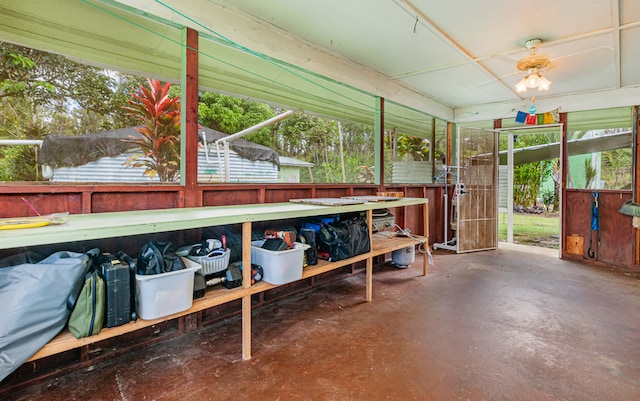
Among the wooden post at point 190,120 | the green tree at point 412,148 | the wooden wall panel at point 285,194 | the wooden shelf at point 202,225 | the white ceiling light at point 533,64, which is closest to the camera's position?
the wooden shelf at point 202,225

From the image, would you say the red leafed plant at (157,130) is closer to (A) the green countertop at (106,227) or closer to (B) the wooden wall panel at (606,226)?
(A) the green countertop at (106,227)

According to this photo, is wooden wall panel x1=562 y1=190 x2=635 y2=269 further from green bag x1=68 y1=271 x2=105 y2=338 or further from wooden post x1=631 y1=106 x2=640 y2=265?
green bag x1=68 y1=271 x2=105 y2=338

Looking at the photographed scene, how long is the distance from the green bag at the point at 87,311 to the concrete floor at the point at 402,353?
0.54 metres

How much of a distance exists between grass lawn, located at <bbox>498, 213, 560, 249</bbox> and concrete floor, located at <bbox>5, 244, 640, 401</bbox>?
323cm

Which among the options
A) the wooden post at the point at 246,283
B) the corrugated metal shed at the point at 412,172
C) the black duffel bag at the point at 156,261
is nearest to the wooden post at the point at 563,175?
the corrugated metal shed at the point at 412,172

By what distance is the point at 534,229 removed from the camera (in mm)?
8172

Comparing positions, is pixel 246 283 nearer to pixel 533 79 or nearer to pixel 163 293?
pixel 163 293

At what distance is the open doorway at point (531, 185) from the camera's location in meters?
6.08

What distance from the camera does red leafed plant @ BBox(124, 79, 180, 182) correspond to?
7.78ft

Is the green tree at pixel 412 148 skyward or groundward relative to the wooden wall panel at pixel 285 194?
skyward

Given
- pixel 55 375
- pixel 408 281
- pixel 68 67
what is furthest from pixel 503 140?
pixel 55 375

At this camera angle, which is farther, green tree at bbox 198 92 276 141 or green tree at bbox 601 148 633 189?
green tree at bbox 601 148 633 189

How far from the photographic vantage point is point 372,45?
3.55 meters

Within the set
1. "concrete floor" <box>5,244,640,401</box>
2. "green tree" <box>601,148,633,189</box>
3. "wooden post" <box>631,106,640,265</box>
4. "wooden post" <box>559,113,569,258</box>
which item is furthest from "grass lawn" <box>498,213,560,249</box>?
"concrete floor" <box>5,244,640,401</box>
